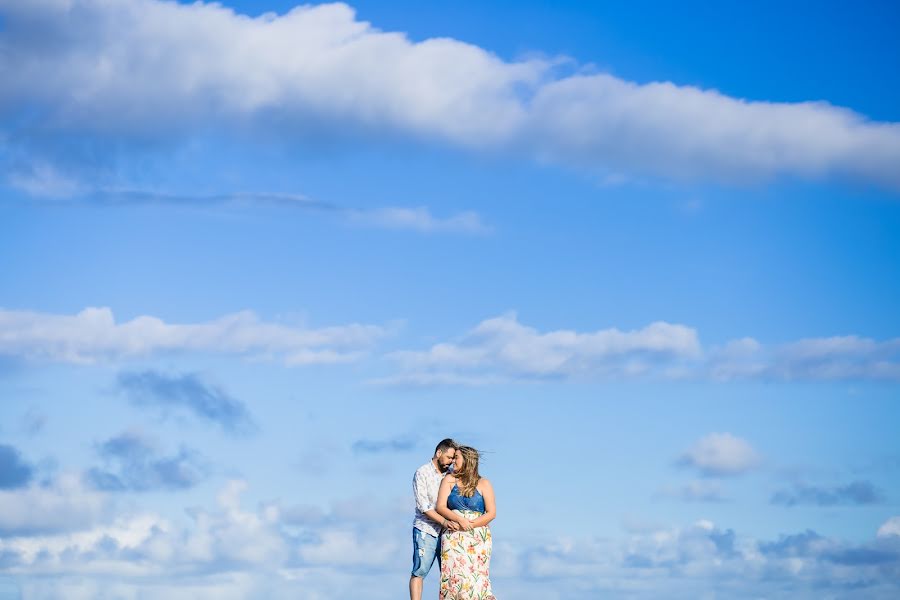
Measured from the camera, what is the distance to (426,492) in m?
21.9

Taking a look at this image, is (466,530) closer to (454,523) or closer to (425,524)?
(454,523)

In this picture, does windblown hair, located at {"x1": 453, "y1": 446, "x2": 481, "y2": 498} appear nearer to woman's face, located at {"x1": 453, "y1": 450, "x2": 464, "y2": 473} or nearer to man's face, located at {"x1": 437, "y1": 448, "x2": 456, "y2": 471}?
woman's face, located at {"x1": 453, "y1": 450, "x2": 464, "y2": 473}

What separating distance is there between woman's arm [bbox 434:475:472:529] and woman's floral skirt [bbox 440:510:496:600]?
0.15m

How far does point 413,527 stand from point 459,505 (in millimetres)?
1339

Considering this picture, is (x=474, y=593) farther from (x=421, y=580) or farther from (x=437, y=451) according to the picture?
(x=437, y=451)

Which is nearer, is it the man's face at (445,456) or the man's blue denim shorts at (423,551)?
the man's face at (445,456)

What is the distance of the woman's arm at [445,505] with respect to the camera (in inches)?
836

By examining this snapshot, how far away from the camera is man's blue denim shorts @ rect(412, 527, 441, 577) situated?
22.1 m

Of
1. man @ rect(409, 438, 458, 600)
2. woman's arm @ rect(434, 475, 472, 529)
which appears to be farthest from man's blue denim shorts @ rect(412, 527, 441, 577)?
woman's arm @ rect(434, 475, 472, 529)

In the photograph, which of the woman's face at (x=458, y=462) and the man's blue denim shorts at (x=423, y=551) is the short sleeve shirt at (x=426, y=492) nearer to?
the man's blue denim shorts at (x=423, y=551)

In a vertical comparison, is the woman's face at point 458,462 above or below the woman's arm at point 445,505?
above

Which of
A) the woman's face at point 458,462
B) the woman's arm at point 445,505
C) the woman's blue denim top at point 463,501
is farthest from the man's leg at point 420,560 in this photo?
the woman's face at point 458,462

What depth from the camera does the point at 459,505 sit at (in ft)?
70.5

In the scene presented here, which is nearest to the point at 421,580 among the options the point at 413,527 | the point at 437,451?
the point at 413,527
